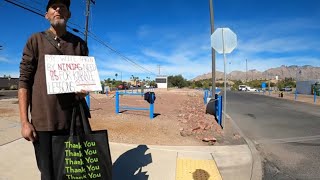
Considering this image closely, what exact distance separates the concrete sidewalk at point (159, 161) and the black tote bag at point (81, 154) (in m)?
1.91

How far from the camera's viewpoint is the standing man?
9.95 ft

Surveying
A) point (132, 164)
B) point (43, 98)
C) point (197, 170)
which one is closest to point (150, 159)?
point (132, 164)

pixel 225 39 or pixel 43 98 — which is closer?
pixel 43 98

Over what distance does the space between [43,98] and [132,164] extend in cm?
288

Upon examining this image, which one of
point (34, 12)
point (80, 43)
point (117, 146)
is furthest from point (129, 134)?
point (34, 12)

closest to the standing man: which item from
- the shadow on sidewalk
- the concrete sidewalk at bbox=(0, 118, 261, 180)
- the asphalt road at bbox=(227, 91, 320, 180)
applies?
the concrete sidewalk at bbox=(0, 118, 261, 180)

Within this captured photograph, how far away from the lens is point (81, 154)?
304cm

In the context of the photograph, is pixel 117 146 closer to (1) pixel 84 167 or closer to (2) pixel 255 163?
(2) pixel 255 163

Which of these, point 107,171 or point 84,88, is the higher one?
point 84,88

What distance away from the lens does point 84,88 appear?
126 inches

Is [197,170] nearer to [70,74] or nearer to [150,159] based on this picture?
[150,159]

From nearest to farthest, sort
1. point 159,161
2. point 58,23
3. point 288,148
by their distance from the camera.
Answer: point 58,23, point 159,161, point 288,148

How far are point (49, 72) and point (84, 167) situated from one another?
3.00 feet

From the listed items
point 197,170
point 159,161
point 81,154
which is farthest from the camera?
point 159,161
